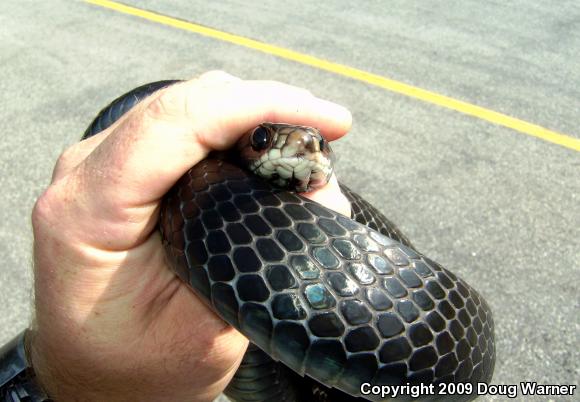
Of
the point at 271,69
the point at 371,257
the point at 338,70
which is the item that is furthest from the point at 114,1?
the point at 371,257

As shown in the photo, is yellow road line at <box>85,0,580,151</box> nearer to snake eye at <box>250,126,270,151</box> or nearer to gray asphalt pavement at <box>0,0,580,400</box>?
gray asphalt pavement at <box>0,0,580,400</box>

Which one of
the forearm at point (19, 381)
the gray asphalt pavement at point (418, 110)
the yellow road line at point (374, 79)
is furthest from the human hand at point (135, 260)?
the yellow road line at point (374, 79)

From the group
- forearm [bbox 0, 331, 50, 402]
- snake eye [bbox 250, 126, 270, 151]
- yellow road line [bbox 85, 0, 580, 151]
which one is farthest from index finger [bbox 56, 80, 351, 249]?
yellow road line [bbox 85, 0, 580, 151]

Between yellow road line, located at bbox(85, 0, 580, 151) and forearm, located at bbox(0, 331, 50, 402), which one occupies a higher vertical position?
forearm, located at bbox(0, 331, 50, 402)

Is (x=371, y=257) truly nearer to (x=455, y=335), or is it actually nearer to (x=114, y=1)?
(x=455, y=335)

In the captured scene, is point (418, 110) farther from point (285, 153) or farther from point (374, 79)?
point (285, 153)

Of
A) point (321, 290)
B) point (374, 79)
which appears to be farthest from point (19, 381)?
point (374, 79)

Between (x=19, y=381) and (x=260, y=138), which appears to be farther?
(x=19, y=381)

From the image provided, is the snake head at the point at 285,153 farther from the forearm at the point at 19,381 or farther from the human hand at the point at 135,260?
the forearm at the point at 19,381
